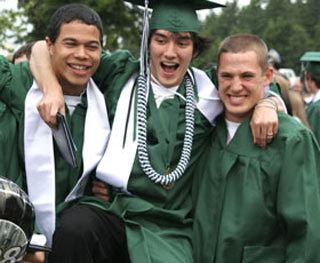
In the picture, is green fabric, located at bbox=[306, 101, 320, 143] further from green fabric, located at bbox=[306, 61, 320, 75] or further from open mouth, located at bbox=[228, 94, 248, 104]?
open mouth, located at bbox=[228, 94, 248, 104]

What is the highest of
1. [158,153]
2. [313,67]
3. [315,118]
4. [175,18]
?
[175,18]

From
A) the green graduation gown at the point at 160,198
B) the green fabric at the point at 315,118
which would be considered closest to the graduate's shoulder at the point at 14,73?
the green graduation gown at the point at 160,198

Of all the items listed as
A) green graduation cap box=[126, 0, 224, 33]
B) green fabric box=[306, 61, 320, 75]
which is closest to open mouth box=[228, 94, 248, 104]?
Answer: green graduation cap box=[126, 0, 224, 33]

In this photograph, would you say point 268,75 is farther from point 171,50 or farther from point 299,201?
point 299,201

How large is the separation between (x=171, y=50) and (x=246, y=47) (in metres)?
0.46

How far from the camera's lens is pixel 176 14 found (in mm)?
4238

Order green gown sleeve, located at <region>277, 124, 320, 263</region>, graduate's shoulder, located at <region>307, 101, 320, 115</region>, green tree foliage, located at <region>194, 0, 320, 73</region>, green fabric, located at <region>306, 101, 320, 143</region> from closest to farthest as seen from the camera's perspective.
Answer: green gown sleeve, located at <region>277, 124, 320, 263</region> → green fabric, located at <region>306, 101, 320, 143</region> → graduate's shoulder, located at <region>307, 101, 320, 115</region> → green tree foliage, located at <region>194, 0, 320, 73</region>

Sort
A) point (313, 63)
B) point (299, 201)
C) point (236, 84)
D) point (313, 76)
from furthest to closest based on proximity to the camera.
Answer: point (313, 63)
point (313, 76)
point (236, 84)
point (299, 201)

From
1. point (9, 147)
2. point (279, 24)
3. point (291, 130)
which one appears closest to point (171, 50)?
point (291, 130)

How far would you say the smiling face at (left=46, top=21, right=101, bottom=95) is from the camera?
13.1 ft

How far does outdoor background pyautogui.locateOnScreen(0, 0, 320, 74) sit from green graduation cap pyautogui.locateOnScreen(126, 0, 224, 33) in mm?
286

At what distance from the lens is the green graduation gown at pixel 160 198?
378cm

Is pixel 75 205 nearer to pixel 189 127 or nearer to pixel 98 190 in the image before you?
pixel 98 190

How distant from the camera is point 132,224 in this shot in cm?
382
